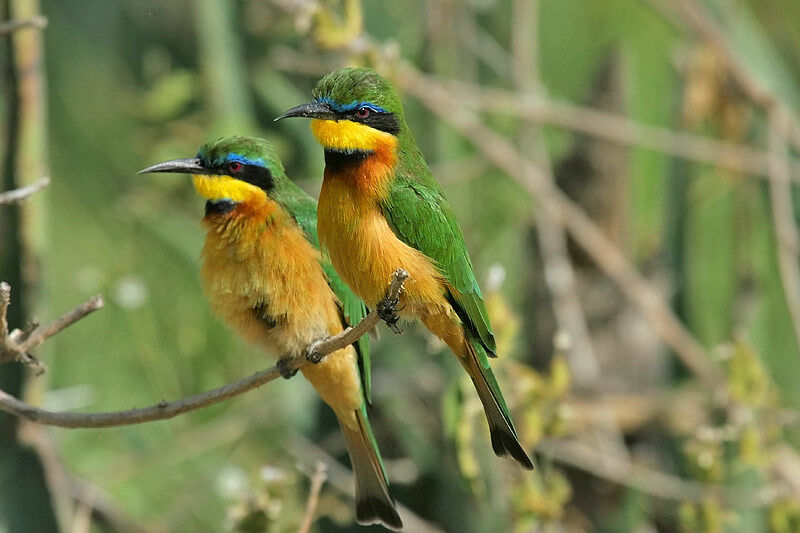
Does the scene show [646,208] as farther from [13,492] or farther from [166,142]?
[13,492]

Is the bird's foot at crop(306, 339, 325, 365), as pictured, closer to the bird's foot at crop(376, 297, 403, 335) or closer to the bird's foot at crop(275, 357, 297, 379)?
the bird's foot at crop(275, 357, 297, 379)

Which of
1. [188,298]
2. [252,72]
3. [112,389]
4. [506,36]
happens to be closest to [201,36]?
[252,72]

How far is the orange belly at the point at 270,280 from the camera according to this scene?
168cm

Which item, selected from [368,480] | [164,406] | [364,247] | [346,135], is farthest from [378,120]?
[368,480]

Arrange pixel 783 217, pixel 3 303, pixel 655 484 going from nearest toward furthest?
pixel 3 303, pixel 655 484, pixel 783 217

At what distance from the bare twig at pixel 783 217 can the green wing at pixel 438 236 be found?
150 centimetres

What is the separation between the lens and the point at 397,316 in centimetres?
143

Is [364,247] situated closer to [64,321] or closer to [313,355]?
[313,355]

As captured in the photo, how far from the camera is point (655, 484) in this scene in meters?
2.71

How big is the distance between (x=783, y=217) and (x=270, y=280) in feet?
5.83

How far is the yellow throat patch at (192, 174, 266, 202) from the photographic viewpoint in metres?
1.65

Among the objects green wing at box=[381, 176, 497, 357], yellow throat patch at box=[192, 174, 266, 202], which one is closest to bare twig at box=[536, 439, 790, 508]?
green wing at box=[381, 176, 497, 357]

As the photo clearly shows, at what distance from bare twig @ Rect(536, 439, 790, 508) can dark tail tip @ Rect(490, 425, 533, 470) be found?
95 cm

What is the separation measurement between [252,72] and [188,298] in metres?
0.67
